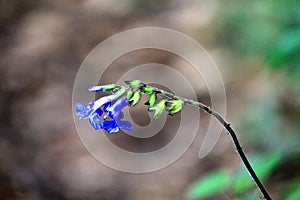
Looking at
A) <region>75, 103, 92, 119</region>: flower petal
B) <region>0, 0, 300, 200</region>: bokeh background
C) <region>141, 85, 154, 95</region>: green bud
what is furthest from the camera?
<region>0, 0, 300, 200</region>: bokeh background

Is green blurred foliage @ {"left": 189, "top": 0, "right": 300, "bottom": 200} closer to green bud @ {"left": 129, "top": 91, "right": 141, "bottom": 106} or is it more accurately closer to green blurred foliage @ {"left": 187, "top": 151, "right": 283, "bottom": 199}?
green blurred foliage @ {"left": 187, "top": 151, "right": 283, "bottom": 199}

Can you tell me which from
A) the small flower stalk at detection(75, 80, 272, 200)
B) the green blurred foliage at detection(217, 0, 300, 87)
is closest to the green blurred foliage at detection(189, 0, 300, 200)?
the green blurred foliage at detection(217, 0, 300, 87)

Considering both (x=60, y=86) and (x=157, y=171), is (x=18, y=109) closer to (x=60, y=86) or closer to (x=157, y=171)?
(x=60, y=86)

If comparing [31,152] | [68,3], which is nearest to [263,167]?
[31,152]

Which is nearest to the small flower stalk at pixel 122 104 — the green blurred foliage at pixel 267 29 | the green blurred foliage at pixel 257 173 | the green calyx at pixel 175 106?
the green calyx at pixel 175 106

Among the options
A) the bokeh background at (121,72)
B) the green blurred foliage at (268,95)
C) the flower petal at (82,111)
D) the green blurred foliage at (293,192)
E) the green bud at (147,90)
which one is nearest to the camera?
the green bud at (147,90)

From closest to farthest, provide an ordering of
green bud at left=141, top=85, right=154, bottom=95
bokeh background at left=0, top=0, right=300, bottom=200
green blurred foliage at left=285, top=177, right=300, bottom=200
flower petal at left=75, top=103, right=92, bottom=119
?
green bud at left=141, top=85, right=154, bottom=95 < flower petal at left=75, top=103, right=92, bottom=119 < green blurred foliage at left=285, top=177, right=300, bottom=200 < bokeh background at left=0, top=0, right=300, bottom=200

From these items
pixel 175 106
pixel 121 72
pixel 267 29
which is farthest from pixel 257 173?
pixel 121 72

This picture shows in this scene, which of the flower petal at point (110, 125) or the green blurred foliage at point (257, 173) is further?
the green blurred foliage at point (257, 173)

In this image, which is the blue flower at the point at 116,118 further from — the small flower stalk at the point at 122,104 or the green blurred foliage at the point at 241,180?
the green blurred foliage at the point at 241,180
